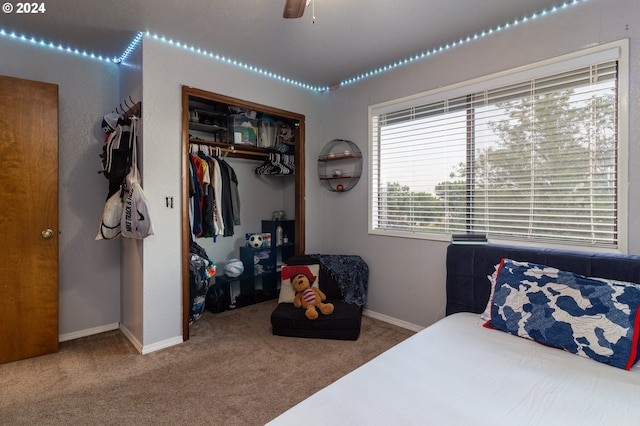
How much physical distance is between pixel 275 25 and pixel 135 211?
5.99ft

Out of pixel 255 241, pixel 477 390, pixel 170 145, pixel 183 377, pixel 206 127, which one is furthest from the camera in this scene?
pixel 255 241

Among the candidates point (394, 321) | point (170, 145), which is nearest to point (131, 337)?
point (170, 145)

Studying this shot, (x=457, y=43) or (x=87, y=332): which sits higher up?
(x=457, y=43)

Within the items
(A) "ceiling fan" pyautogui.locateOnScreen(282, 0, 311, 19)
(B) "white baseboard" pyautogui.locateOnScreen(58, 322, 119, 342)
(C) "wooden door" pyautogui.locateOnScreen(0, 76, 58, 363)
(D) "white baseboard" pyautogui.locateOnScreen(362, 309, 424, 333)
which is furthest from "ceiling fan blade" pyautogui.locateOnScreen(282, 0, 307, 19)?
(B) "white baseboard" pyautogui.locateOnScreen(58, 322, 119, 342)

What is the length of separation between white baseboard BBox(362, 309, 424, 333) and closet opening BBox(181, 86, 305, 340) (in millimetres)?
1066

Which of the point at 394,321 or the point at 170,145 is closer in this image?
the point at 170,145

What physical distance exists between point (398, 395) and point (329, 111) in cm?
331

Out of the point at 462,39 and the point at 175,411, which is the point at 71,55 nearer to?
the point at 175,411

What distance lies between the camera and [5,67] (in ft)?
8.46

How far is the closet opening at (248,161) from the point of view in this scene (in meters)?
2.85

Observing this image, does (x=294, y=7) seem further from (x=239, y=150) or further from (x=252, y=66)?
(x=239, y=150)

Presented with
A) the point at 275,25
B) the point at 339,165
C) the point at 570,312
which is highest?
the point at 275,25

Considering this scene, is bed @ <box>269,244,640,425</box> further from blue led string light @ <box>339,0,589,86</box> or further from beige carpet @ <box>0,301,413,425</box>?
blue led string light @ <box>339,0,589,86</box>

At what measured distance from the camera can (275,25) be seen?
95.5 inches
